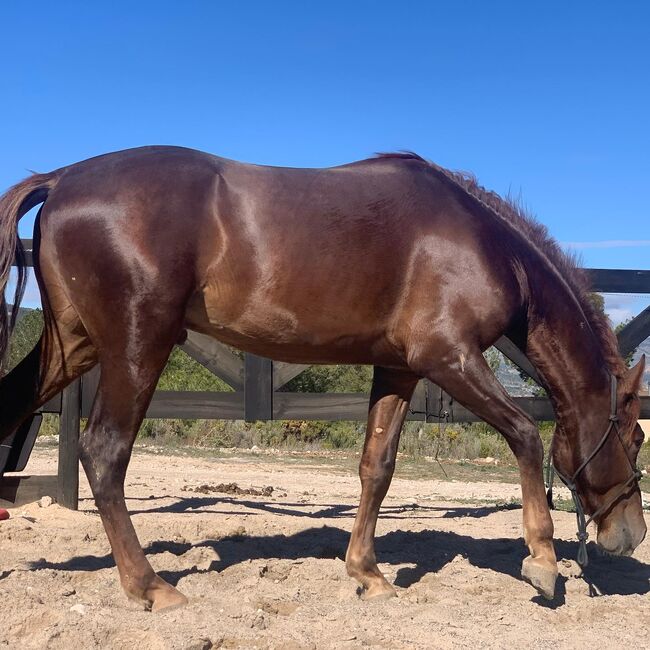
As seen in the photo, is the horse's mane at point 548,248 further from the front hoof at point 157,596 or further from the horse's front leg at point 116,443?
the front hoof at point 157,596

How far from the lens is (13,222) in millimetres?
4430

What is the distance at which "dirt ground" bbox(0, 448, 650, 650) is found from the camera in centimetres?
353

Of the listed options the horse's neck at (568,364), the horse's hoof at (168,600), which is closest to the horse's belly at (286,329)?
the horse's neck at (568,364)

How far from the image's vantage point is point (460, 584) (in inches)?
185

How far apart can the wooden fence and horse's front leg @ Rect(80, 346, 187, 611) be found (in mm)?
2420

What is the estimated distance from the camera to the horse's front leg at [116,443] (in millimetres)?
4148

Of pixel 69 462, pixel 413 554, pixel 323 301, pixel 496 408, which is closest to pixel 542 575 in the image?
pixel 496 408

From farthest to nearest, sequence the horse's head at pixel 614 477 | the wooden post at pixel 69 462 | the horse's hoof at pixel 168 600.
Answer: the wooden post at pixel 69 462 < the horse's head at pixel 614 477 < the horse's hoof at pixel 168 600

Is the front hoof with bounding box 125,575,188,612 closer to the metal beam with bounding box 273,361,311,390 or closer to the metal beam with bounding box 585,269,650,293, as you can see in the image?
the metal beam with bounding box 273,361,311,390

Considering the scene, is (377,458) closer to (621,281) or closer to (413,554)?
(413,554)

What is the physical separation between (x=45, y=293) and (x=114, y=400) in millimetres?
749

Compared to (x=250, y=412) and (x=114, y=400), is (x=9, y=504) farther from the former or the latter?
(x=114, y=400)

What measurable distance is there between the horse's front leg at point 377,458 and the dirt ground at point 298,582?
0.58ft

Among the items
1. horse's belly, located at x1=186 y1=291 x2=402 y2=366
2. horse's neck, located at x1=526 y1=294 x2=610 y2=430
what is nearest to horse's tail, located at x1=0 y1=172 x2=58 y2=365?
horse's belly, located at x1=186 y1=291 x2=402 y2=366
